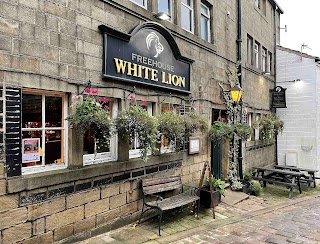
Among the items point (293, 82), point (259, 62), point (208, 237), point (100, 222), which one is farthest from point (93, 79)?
point (293, 82)

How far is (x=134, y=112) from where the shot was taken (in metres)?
4.76

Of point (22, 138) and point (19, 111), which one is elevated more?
point (19, 111)

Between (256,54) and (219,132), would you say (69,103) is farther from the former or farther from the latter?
(256,54)

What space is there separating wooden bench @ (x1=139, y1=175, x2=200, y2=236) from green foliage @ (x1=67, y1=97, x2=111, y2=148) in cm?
176

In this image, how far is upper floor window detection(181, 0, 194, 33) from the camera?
7.58 m

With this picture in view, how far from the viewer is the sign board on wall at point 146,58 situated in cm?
512

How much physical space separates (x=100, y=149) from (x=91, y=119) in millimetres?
1253

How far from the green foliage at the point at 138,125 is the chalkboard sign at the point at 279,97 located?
10420mm

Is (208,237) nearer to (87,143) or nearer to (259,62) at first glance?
(87,143)

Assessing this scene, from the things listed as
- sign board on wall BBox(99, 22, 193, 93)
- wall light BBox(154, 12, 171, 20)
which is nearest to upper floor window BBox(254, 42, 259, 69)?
sign board on wall BBox(99, 22, 193, 93)

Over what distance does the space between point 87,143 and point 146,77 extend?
6.35ft

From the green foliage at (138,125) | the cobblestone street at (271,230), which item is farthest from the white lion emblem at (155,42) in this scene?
the cobblestone street at (271,230)

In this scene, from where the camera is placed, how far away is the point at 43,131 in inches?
170

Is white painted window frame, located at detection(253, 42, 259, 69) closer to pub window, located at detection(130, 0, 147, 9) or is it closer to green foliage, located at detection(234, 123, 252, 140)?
green foliage, located at detection(234, 123, 252, 140)
